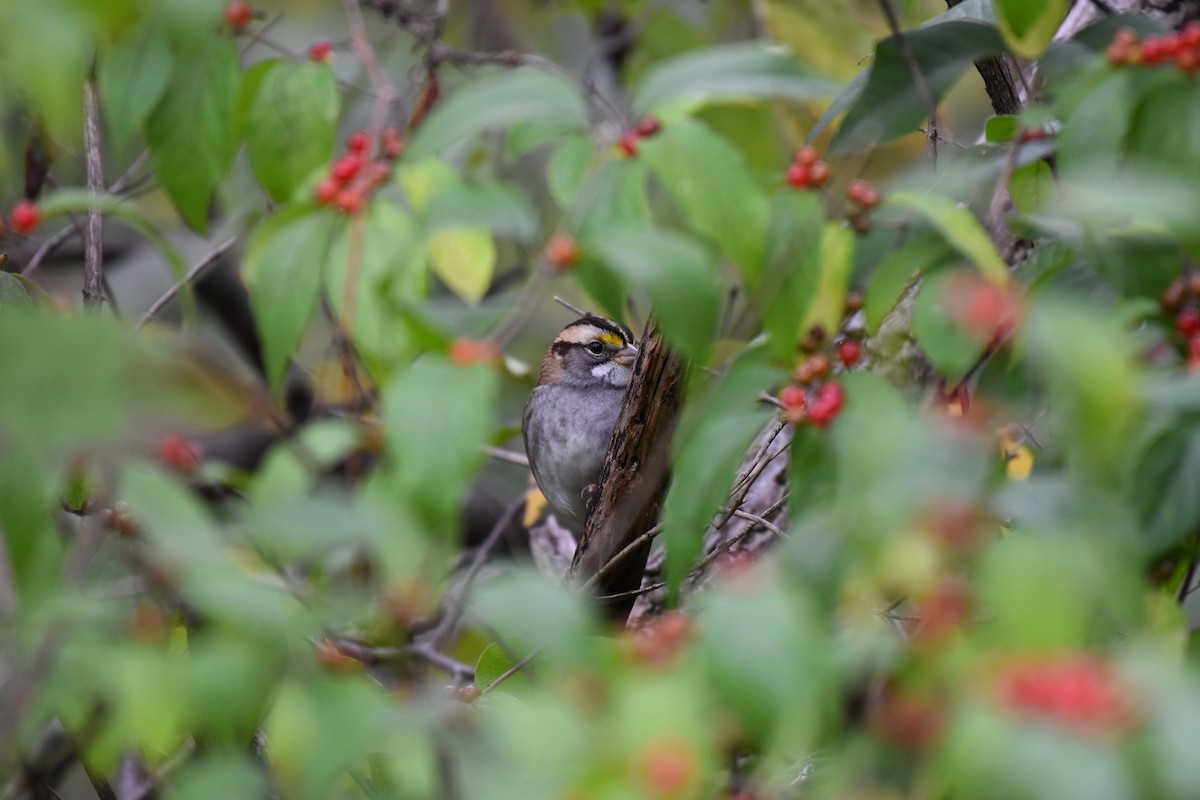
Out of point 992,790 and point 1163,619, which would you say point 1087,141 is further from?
point 992,790

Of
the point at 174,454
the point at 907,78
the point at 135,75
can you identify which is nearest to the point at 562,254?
the point at 135,75

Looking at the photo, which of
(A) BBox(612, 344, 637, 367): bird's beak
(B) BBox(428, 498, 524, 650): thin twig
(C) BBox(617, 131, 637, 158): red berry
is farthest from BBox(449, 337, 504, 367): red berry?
(A) BBox(612, 344, 637, 367): bird's beak

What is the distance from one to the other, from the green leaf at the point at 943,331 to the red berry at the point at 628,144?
39 cm

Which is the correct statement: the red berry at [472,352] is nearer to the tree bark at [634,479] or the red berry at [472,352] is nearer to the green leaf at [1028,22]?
the green leaf at [1028,22]

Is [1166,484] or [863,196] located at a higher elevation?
[863,196]

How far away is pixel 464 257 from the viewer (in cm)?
237

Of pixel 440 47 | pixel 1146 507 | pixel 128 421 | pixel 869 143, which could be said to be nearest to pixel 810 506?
pixel 1146 507

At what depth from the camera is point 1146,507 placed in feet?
4.92

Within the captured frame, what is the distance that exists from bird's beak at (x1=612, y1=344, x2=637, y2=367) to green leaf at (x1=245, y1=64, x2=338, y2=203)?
2404mm

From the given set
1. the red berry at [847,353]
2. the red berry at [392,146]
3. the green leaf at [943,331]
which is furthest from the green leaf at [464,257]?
the green leaf at [943,331]

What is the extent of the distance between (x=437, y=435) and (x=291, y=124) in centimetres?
83

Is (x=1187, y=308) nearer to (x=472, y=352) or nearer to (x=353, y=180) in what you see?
(x=472, y=352)

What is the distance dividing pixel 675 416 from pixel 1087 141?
1.34 meters

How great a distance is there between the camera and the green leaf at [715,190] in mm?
1400
